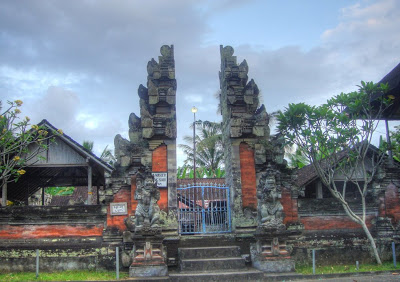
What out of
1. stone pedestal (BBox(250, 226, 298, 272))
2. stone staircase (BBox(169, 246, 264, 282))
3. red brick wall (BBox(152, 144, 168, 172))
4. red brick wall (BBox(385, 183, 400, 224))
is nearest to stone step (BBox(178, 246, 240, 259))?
stone staircase (BBox(169, 246, 264, 282))

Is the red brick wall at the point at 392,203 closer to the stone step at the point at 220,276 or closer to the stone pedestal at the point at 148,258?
the stone step at the point at 220,276

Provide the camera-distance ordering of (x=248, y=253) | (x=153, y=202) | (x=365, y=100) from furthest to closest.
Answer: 1. (x=365, y=100)
2. (x=248, y=253)
3. (x=153, y=202)

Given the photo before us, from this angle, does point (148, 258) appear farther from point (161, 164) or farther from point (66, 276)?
point (161, 164)

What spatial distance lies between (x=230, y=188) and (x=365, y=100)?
4.44m

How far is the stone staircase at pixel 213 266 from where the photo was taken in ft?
27.9

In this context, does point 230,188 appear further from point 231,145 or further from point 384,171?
point 384,171

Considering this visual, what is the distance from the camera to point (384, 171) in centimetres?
1136

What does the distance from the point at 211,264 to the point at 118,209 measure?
2992mm

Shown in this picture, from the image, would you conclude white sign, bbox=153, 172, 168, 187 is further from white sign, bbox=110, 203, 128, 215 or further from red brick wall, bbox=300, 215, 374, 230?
red brick wall, bbox=300, 215, 374, 230

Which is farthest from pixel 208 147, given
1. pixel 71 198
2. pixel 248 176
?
pixel 248 176

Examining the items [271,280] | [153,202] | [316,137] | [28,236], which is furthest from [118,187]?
[316,137]

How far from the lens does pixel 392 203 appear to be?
1131 cm

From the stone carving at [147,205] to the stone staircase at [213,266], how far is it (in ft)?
3.88

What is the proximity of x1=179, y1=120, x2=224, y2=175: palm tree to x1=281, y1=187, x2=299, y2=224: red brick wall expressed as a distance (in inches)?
826
